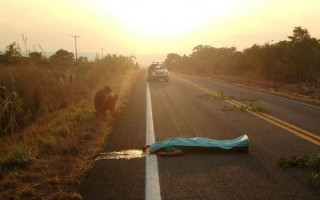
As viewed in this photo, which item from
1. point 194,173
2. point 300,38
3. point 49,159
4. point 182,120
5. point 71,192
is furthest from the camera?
point 300,38

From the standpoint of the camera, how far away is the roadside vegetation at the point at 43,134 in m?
5.15

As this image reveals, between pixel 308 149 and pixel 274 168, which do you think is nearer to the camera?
pixel 274 168

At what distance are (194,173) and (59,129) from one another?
14.8ft

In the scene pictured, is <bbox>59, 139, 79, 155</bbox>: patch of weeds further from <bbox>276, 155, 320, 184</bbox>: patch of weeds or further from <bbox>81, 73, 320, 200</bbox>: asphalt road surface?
<bbox>276, 155, 320, 184</bbox>: patch of weeds

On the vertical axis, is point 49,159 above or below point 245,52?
below

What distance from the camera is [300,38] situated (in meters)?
34.2

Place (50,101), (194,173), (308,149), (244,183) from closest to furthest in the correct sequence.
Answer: (244,183) < (194,173) < (308,149) < (50,101)

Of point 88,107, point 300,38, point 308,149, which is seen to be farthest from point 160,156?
point 300,38

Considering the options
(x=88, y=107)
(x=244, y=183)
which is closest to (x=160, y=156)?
(x=244, y=183)

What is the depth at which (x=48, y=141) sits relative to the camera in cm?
756

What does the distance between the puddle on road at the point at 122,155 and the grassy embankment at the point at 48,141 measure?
0.21m

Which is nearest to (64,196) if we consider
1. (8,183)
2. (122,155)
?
(8,183)

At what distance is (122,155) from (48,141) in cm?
190

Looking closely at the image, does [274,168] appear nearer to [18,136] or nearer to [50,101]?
[18,136]
